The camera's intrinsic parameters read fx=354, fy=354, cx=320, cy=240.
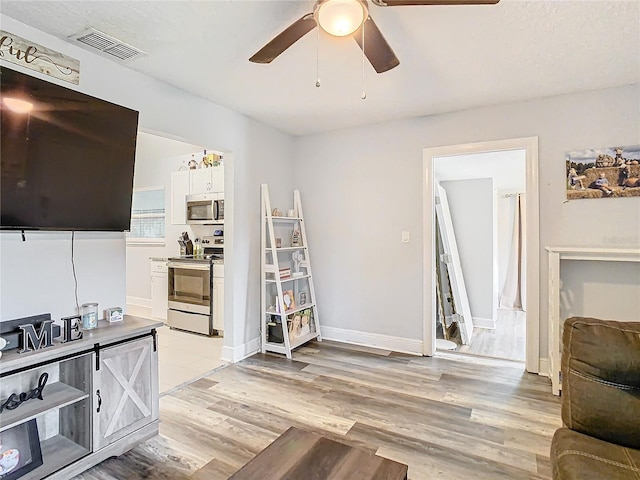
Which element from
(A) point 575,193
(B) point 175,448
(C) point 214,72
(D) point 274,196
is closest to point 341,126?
(D) point 274,196

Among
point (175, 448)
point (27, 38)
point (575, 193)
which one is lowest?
point (175, 448)

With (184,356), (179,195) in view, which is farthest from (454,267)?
(179,195)

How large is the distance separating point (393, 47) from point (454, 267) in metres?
3.19

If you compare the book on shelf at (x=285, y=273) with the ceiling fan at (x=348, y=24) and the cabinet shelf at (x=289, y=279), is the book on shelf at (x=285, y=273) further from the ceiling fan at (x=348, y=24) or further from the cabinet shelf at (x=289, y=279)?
the ceiling fan at (x=348, y=24)

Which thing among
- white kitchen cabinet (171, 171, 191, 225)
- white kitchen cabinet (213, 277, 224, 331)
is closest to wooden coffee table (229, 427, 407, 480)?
white kitchen cabinet (213, 277, 224, 331)

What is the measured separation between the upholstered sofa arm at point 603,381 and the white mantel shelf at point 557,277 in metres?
1.56

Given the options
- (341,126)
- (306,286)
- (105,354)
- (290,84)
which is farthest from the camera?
(306,286)

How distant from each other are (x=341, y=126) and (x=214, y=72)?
1766 millimetres

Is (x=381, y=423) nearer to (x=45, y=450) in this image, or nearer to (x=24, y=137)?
(x=45, y=450)

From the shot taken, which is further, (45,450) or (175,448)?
(175,448)

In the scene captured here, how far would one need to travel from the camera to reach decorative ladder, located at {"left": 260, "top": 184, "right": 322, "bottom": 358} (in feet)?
12.4

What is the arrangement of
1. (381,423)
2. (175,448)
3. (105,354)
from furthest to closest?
(381,423) → (175,448) → (105,354)

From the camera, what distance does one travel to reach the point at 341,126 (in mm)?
4105

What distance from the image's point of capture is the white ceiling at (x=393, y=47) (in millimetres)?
1923
